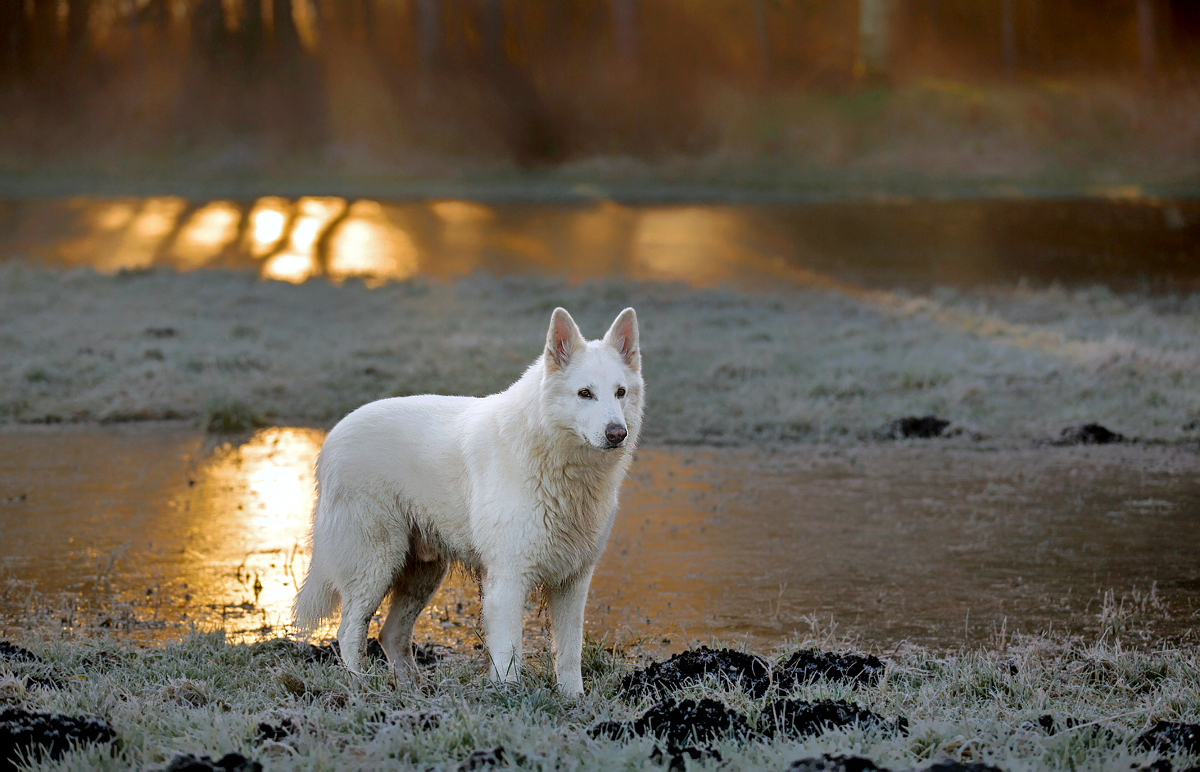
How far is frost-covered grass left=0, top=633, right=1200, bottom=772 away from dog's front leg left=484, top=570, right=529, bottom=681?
0.14 m

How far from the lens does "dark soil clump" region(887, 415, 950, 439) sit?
11.7 metres

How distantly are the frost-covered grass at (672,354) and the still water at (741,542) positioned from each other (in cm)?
113

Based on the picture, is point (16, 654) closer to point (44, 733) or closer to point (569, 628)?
point (44, 733)

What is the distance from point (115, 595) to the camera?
6.73 m

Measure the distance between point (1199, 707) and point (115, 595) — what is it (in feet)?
18.8

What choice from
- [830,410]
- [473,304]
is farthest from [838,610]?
[473,304]

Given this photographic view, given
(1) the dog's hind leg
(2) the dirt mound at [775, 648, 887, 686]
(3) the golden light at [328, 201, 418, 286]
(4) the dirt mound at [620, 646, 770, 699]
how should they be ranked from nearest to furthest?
(4) the dirt mound at [620, 646, 770, 699], (2) the dirt mound at [775, 648, 887, 686], (1) the dog's hind leg, (3) the golden light at [328, 201, 418, 286]

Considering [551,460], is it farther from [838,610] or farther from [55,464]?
[55,464]

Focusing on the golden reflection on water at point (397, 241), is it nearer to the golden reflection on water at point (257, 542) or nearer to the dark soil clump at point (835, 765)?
the golden reflection on water at point (257, 542)

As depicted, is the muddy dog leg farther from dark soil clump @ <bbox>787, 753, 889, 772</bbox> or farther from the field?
dark soil clump @ <bbox>787, 753, 889, 772</bbox>

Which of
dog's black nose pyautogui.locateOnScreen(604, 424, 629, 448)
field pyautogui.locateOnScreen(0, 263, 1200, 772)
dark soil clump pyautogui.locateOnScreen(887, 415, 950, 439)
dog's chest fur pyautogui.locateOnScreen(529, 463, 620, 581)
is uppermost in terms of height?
dog's black nose pyautogui.locateOnScreen(604, 424, 629, 448)

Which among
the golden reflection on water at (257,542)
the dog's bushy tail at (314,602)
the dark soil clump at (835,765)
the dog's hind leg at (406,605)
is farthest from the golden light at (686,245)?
the dark soil clump at (835,765)

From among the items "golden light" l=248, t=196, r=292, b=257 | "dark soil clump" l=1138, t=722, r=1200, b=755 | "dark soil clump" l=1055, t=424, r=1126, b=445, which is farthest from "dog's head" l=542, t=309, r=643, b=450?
"golden light" l=248, t=196, r=292, b=257

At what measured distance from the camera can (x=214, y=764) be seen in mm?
3959
